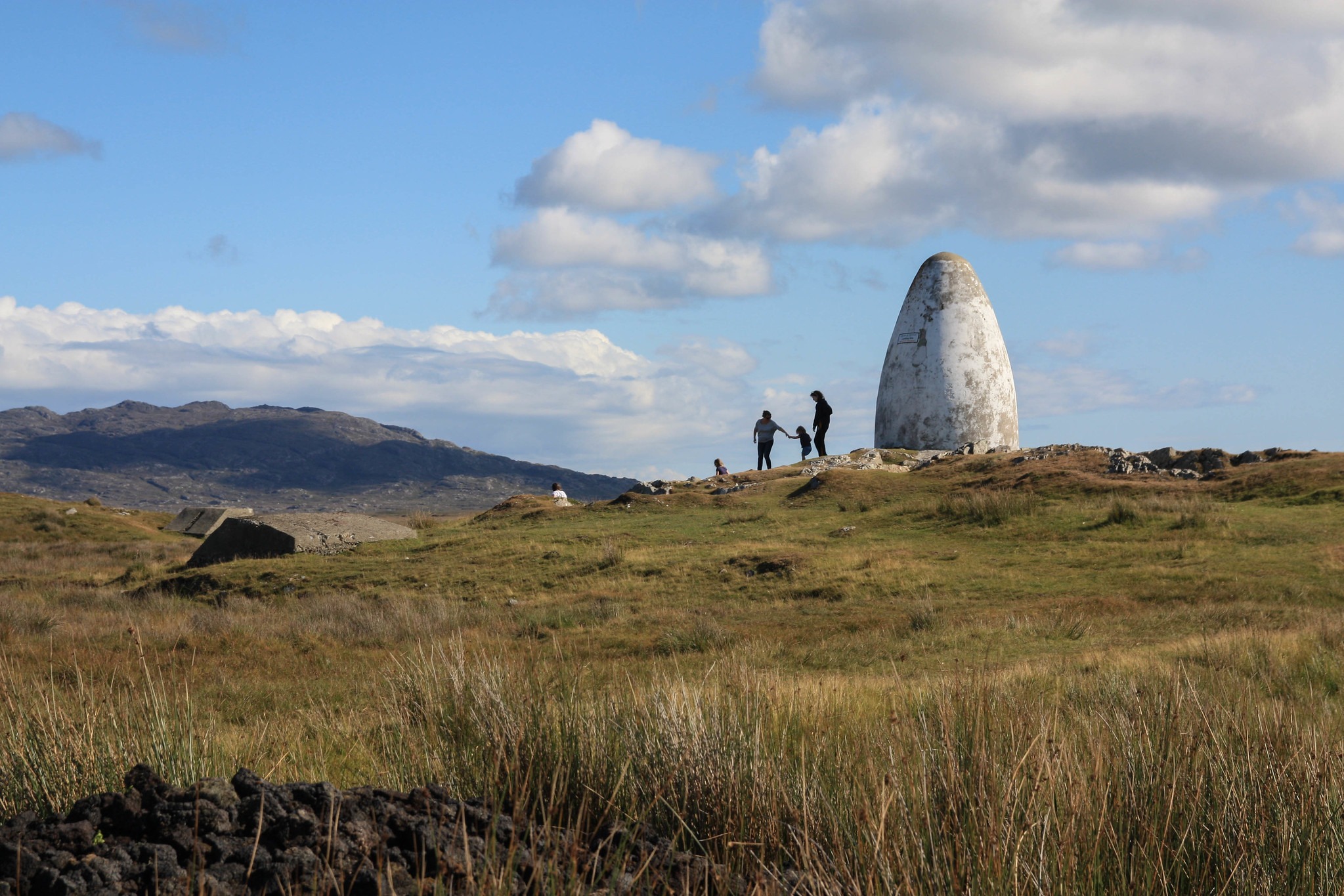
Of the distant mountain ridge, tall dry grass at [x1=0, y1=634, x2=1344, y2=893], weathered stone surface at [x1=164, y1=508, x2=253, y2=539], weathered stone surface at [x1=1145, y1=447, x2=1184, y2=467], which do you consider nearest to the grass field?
tall dry grass at [x1=0, y1=634, x2=1344, y2=893]

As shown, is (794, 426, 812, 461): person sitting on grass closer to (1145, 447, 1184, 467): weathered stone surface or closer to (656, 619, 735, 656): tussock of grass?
(1145, 447, 1184, 467): weathered stone surface

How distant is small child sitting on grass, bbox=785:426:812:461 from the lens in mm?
33719

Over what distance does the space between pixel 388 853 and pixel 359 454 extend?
504 feet

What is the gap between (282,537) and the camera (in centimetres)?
2150

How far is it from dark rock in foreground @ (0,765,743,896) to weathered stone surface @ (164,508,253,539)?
3140cm

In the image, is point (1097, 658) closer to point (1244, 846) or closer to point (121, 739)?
point (1244, 846)

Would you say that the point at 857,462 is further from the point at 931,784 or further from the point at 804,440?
the point at 931,784

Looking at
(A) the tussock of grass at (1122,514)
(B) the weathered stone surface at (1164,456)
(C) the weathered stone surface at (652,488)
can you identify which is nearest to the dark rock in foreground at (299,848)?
(A) the tussock of grass at (1122,514)

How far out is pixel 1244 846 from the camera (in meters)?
3.24

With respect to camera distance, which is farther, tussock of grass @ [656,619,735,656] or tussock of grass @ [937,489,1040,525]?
tussock of grass @ [937,489,1040,525]

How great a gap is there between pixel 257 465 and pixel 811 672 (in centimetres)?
15103

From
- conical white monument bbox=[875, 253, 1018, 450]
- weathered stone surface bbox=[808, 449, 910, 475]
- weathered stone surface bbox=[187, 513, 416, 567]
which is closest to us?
weathered stone surface bbox=[187, 513, 416, 567]

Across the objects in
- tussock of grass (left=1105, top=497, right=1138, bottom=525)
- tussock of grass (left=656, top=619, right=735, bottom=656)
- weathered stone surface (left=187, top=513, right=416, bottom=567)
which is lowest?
tussock of grass (left=656, top=619, right=735, bottom=656)

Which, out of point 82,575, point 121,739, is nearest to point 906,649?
point 121,739
